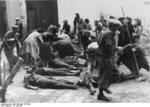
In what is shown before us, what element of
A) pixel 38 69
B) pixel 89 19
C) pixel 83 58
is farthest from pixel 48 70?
pixel 89 19

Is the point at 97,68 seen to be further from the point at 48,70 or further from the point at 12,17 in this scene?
the point at 12,17

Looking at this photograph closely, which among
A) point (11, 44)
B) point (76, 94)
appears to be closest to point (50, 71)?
point (11, 44)

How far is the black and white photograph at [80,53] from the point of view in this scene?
661cm

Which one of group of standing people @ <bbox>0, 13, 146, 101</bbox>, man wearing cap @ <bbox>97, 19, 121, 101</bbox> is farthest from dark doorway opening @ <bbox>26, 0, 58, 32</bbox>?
man wearing cap @ <bbox>97, 19, 121, 101</bbox>

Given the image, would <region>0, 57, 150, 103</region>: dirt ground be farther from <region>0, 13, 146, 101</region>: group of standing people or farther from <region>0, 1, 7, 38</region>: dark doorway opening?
<region>0, 1, 7, 38</region>: dark doorway opening

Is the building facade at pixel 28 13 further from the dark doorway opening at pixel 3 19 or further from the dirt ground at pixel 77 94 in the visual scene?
the dirt ground at pixel 77 94

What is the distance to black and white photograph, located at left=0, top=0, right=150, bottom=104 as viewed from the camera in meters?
6.61

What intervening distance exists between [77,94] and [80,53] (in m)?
1.85

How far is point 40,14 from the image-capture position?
295 inches

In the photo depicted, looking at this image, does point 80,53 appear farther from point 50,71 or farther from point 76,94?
point 76,94

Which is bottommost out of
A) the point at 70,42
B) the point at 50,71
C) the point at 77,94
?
the point at 77,94

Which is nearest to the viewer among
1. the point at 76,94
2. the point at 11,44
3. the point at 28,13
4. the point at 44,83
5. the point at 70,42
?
the point at 76,94

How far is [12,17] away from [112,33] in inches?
81.2

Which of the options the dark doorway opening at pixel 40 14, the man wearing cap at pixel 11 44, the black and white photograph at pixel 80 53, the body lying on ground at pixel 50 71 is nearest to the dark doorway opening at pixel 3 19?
the black and white photograph at pixel 80 53
